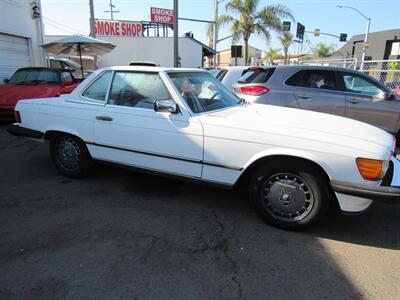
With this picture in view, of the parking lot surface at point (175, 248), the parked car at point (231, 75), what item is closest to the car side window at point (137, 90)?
the parking lot surface at point (175, 248)

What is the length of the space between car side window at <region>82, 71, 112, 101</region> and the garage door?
9.33 meters

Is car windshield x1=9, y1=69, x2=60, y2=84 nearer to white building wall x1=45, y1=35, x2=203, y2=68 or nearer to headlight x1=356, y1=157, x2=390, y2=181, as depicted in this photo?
headlight x1=356, y1=157, x2=390, y2=181

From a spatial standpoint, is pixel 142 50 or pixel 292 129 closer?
pixel 292 129

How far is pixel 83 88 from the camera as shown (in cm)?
438

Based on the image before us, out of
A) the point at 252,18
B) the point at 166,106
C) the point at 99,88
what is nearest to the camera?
the point at 166,106

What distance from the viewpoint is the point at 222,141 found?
336 centimetres

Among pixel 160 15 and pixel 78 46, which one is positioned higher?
pixel 160 15

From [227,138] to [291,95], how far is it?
3.51m

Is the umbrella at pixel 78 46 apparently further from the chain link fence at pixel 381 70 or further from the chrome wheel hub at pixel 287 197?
the chrome wheel hub at pixel 287 197

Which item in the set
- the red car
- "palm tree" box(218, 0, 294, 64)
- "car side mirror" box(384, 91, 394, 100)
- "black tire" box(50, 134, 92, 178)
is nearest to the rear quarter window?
"car side mirror" box(384, 91, 394, 100)

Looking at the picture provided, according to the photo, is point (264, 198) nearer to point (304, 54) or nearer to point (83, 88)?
point (83, 88)

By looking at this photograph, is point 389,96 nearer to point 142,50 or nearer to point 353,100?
point 353,100

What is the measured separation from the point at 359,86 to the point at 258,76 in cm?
200

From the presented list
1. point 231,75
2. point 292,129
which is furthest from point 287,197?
point 231,75
